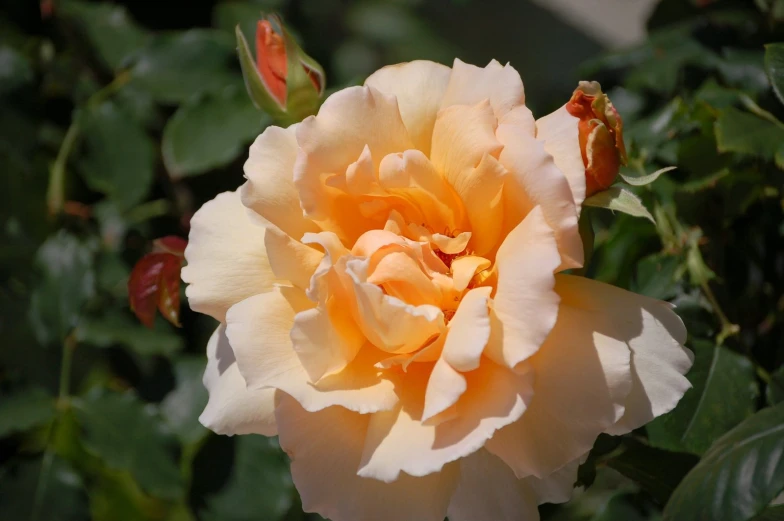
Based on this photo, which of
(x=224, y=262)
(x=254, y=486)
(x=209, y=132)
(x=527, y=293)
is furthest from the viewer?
(x=209, y=132)

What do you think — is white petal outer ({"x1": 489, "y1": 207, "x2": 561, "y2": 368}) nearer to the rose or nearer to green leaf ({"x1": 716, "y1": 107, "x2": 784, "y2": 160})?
the rose

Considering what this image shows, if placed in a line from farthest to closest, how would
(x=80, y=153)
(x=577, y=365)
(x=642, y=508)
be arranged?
1. (x=80, y=153)
2. (x=642, y=508)
3. (x=577, y=365)

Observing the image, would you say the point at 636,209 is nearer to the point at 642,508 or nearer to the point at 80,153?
the point at 642,508

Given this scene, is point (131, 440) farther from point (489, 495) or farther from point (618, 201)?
point (618, 201)

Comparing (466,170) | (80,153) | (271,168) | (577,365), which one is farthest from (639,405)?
(80,153)

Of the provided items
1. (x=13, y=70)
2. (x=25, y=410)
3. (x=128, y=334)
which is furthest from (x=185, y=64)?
(x=25, y=410)

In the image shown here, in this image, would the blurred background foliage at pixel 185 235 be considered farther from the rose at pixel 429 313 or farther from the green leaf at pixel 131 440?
the rose at pixel 429 313

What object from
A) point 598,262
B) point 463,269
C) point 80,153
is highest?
point 463,269
